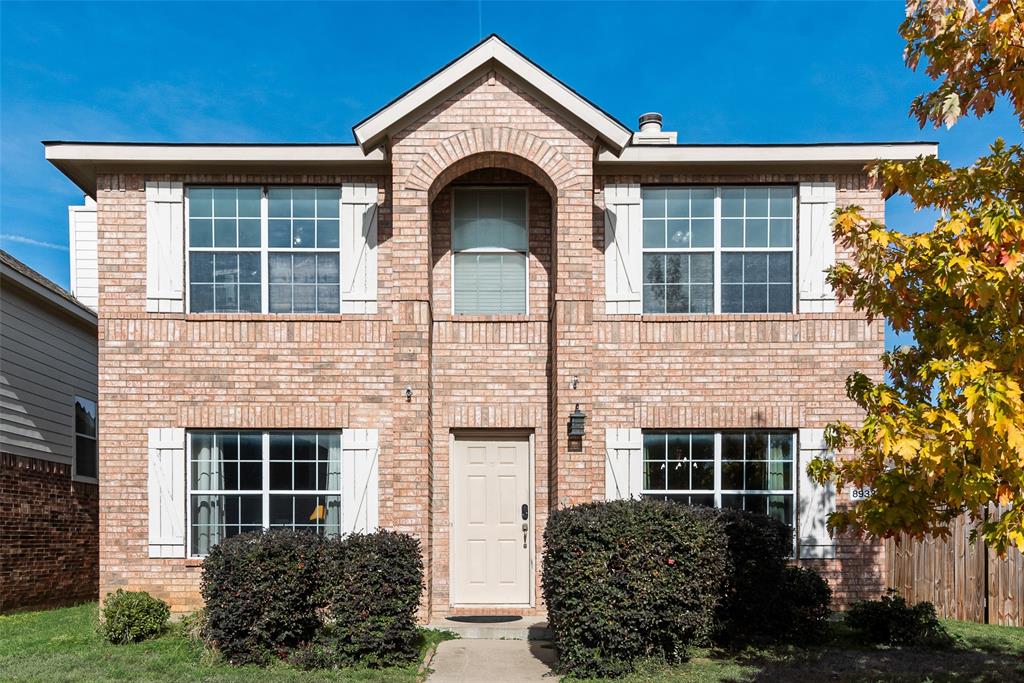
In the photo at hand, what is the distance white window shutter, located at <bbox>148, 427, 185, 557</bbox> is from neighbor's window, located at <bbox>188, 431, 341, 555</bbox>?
13cm

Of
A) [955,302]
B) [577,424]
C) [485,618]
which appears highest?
[955,302]

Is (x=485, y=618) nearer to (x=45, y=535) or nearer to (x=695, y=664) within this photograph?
(x=695, y=664)

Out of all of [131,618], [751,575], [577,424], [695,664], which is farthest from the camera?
[577,424]

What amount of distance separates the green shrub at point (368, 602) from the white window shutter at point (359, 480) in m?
2.00

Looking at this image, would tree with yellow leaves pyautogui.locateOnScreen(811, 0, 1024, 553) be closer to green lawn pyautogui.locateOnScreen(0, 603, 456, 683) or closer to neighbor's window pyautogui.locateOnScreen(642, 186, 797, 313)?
neighbor's window pyautogui.locateOnScreen(642, 186, 797, 313)

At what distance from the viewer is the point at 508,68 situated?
9.95m

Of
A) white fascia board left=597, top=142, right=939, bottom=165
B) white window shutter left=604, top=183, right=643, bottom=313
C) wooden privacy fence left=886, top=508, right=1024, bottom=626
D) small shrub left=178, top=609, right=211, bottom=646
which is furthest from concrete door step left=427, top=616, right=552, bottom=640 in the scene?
white fascia board left=597, top=142, right=939, bottom=165

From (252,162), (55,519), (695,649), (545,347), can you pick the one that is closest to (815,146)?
(545,347)

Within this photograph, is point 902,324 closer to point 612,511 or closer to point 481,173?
point 612,511

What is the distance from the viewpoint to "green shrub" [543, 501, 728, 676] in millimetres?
7547

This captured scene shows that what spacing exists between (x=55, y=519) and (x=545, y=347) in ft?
27.4

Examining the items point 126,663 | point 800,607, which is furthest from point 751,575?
point 126,663

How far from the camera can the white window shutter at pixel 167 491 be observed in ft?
33.0

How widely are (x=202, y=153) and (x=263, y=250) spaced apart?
1388mm
